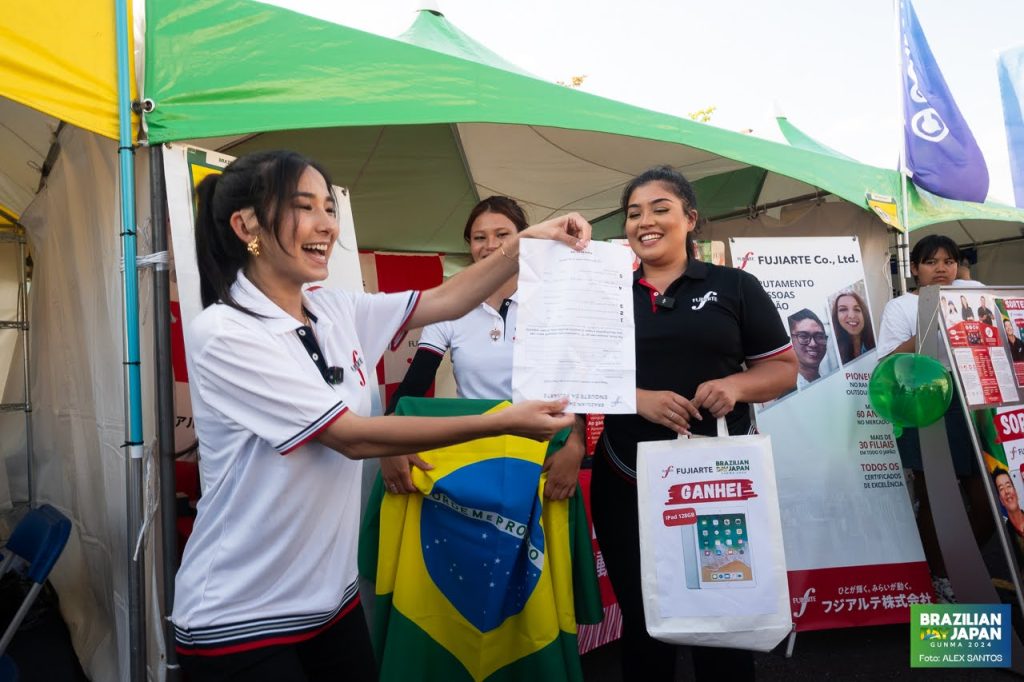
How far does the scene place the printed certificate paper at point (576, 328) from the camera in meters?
1.36

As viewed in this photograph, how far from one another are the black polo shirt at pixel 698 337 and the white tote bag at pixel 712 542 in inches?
5.8

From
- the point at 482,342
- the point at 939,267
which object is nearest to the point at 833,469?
the point at 939,267

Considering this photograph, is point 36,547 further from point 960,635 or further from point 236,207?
point 960,635

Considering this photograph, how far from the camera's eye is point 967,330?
3.02 metres

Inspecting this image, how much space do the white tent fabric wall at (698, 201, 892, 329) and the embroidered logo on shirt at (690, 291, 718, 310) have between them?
2.32 metres

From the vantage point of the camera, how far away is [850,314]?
3385mm

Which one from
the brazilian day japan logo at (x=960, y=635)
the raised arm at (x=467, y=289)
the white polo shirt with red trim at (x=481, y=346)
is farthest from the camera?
the brazilian day japan logo at (x=960, y=635)

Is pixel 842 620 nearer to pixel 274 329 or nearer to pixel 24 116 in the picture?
pixel 274 329

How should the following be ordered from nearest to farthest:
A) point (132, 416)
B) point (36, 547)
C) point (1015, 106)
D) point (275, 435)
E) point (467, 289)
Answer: point (275, 435) < point (467, 289) < point (132, 416) < point (36, 547) < point (1015, 106)

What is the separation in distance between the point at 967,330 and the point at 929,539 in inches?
46.5

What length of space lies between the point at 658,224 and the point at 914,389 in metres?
1.78

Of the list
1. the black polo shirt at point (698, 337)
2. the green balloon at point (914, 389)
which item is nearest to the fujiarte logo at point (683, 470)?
the black polo shirt at point (698, 337)

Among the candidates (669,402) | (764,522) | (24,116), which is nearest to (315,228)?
(669,402)

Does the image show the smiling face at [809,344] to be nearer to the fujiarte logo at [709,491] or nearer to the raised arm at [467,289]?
the fujiarte logo at [709,491]
